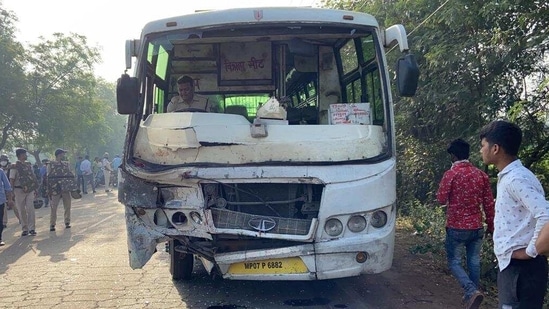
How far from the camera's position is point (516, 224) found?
277 cm

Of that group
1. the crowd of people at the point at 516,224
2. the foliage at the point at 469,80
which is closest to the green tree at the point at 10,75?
the foliage at the point at 469,80

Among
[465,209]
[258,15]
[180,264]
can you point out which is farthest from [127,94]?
[465,209]

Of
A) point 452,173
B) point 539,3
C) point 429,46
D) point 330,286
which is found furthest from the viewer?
point 429,46

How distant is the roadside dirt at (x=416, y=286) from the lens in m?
5.23

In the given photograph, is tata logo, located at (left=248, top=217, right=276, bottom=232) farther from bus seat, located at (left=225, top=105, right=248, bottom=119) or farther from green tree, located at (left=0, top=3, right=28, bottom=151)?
green tree, located at (left=0, top=3, right=28, bottom=151)

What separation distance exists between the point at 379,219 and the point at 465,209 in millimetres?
877

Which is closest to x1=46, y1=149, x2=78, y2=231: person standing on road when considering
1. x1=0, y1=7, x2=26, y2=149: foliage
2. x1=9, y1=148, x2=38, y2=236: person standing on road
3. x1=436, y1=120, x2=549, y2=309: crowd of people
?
x1=9, y1=148, x2=38, y2=236: person standing on road

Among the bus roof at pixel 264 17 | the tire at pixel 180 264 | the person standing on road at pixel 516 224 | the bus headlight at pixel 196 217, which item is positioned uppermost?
the bus roof at pixel 264 17

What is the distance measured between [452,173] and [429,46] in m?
3.11

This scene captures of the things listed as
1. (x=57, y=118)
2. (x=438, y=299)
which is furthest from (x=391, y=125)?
(x=57, y=118)

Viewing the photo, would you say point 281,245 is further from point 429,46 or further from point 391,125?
point 429,46

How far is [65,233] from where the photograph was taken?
34.1 feet

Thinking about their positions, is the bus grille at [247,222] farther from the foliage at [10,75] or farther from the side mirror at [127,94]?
the foliage at [10,75]

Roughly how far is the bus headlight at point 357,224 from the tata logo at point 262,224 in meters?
0.69
